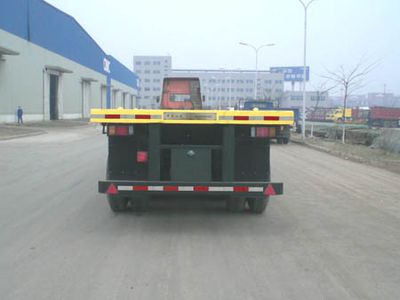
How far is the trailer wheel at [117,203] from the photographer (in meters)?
7.86

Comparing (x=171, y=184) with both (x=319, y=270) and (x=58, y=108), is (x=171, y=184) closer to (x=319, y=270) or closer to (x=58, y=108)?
(x=319, y=270)

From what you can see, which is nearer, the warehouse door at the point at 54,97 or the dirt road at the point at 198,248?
the dirt road at the point at 198,248

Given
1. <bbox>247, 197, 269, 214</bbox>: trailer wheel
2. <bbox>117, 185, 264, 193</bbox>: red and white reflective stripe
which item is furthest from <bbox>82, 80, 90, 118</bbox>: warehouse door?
<bbox>117, 185, 264, 193</bbox>: red and white reflective stripe

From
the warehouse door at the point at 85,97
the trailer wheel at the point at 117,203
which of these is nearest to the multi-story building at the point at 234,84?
the warehouse door at the point at 85,97

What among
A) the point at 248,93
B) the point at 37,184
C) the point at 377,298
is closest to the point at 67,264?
the point at 377,298

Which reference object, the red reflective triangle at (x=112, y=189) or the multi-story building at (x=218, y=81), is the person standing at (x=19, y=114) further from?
the multi-story building at (x=218, y=81)

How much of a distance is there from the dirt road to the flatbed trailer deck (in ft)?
2.08

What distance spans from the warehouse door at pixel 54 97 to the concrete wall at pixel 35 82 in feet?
1.68

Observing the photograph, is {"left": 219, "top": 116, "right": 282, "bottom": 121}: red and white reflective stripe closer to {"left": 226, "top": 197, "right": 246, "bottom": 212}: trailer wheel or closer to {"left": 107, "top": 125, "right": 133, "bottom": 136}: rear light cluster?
{"left": 107, "top": 125, "right": 133, "bottom": 136}: rear light cluster

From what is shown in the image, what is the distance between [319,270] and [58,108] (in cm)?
5204

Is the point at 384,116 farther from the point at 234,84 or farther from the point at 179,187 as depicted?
the point at 179,187

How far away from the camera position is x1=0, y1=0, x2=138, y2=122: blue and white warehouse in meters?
39.5

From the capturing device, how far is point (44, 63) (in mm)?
47969

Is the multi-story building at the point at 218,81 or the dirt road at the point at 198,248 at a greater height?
the multi-story building at the point at 218,81
